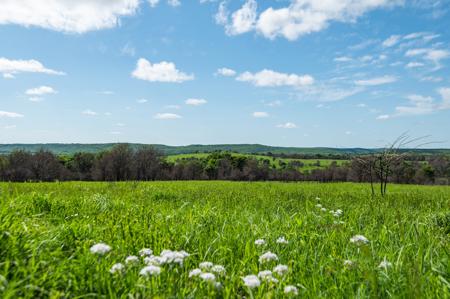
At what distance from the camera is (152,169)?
75.8 m

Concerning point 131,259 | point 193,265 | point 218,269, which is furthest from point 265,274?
point 193,265

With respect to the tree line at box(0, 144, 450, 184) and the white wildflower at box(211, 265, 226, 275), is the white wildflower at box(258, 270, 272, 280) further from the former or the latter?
the tree line at box(0, 144, 450, 184)

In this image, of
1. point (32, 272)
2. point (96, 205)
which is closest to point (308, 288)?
point (32, 272)

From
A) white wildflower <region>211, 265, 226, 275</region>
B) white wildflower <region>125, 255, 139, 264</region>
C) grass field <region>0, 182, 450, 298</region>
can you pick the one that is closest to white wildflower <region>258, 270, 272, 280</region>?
grass field <region>0, 182, 450, 298</region>

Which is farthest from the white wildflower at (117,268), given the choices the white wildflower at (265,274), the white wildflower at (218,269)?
the white wildflower at (265,274)

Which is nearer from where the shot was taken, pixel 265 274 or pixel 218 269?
pixel 265 274

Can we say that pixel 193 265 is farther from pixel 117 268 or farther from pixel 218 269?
pixel 117 268

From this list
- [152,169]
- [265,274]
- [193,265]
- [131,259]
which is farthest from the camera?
[152,169]

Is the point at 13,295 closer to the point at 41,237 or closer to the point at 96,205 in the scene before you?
the point at 41,237

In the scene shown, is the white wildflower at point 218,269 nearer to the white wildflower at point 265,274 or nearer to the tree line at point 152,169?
the white wildflower at point 265,274

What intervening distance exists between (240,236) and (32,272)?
2919mm

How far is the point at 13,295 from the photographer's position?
2373mm

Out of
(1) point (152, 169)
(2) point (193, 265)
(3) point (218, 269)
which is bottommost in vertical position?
(1) point (152, 169)

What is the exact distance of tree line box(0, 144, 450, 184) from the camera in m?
67.3
